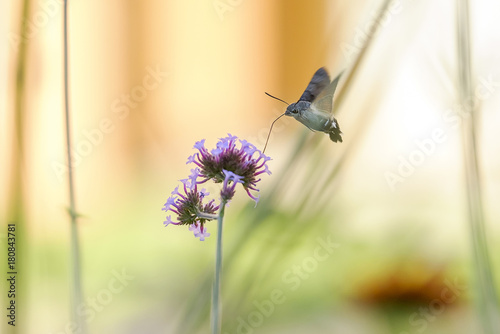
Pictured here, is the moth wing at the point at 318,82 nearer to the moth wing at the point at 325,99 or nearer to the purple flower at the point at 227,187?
the moth wing at the point at 325,99

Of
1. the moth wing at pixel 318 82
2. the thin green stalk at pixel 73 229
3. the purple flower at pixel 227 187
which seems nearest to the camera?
the purple flower at pixel 227 187

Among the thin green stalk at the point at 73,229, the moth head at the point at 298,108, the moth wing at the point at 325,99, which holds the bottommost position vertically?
the thin green stalk at the point at 73,229

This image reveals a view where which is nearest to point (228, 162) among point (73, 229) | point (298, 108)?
point (298, 108)

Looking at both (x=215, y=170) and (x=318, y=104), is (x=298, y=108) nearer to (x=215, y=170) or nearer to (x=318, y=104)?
(x=318, y=104)

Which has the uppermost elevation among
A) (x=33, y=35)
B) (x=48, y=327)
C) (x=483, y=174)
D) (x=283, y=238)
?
(x=483, y=174)

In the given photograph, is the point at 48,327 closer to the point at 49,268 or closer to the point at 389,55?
the point at 49,268

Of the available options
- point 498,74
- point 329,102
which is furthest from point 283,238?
point 498,74

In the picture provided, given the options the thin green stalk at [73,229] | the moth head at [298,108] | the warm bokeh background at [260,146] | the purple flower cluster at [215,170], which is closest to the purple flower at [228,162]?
the purple flower cluster at [215,170]
